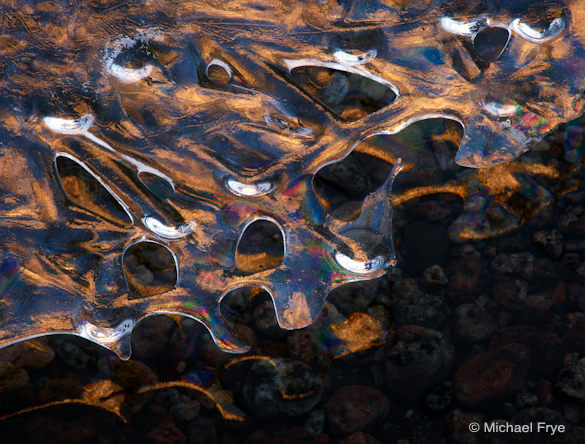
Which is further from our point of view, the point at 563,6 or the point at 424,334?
the point at 424,334

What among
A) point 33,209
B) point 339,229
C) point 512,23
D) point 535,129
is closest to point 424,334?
point 339,229

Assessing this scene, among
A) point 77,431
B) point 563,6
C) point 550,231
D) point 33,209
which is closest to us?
point 563,6

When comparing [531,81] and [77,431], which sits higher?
[531,81]

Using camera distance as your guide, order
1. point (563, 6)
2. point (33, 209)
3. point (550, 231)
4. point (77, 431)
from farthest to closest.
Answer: point (550, 231), point (77, 431), point (33, 209), point (563, 6)

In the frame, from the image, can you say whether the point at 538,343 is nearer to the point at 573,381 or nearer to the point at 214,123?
the point at 573,381

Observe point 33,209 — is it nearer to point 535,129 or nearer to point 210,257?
point 210,257

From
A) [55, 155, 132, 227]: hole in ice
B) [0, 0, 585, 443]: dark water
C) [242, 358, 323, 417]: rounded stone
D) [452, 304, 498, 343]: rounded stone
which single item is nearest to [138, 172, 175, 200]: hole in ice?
[0, 0, 585, 443]: dark water
